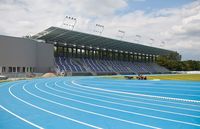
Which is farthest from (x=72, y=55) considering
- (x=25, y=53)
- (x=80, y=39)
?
(x=25, y=53)

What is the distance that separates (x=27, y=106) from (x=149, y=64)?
283 feet

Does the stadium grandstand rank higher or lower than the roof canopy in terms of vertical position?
lower

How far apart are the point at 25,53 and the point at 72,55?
73.9 ft

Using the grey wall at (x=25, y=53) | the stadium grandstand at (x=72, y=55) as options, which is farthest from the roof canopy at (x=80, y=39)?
the grey wall at (x=25, y=53)

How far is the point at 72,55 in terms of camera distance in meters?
70.3

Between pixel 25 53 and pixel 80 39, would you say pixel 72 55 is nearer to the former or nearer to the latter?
pixel 80 39

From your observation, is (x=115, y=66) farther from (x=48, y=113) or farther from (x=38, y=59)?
(x=48, y=113)

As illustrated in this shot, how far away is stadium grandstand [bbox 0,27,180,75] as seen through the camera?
47250 mm

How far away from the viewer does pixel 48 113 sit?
10.7 metres

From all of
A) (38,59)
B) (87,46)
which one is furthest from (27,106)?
(87,46)

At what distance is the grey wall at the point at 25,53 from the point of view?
45344mm

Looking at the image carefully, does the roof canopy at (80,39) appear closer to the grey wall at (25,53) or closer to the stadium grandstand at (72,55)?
the stadium grandstand at (72,55)

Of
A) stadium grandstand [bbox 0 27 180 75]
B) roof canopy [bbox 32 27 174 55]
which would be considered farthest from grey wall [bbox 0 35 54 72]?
roof canopy [bbox 32 27 174 55]

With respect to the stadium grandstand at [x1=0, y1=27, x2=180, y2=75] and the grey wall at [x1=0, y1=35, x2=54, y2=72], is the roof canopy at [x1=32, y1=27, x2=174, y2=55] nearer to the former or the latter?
the stadium grandstand at [x1=0, y1=27, x2=180, y2=75]
